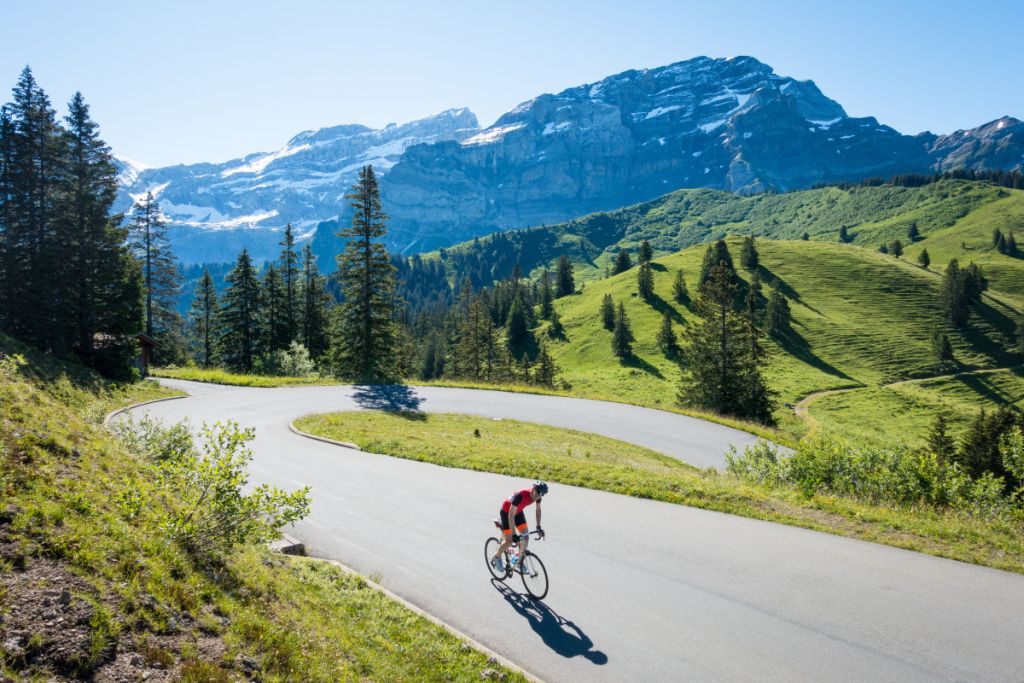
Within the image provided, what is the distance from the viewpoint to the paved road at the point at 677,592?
7.12 metres

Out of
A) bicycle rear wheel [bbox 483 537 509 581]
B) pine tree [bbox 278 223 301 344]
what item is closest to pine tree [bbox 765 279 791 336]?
pine tree [bbox 278 223 301 344]

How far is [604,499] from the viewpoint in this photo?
→ 14.0 metres

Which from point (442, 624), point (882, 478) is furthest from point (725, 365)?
point (442, 624)

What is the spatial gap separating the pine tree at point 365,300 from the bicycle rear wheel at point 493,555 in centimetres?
2957

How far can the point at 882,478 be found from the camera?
45.9 feet

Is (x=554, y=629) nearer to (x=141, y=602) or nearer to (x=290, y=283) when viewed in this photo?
(x=141, y=602)

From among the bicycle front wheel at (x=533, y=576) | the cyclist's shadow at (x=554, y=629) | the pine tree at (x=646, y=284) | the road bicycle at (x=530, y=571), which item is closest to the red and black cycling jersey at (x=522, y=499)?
the road bicycle at (x=530, y=571)

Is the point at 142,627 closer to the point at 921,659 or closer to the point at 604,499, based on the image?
the point at 921,659

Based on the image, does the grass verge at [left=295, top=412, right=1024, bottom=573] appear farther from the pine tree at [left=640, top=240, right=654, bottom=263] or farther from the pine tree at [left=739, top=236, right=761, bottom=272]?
the pine tree at [left=640, top=240, right=654, bottom=263]

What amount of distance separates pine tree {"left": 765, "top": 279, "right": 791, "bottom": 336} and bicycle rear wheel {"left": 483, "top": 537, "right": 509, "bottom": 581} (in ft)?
290

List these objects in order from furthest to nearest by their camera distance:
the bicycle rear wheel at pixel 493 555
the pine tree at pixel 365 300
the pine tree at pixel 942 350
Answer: the pine tree at pixel 942 350
the pine tree at pixel 365 300
the bicycle rear wheel at pixel 493 555

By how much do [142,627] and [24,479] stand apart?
117 inches

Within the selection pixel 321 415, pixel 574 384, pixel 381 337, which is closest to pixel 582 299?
pixel 574 384

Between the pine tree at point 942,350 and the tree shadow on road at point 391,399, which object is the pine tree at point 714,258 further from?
the tree shadow on road at point 391,399
